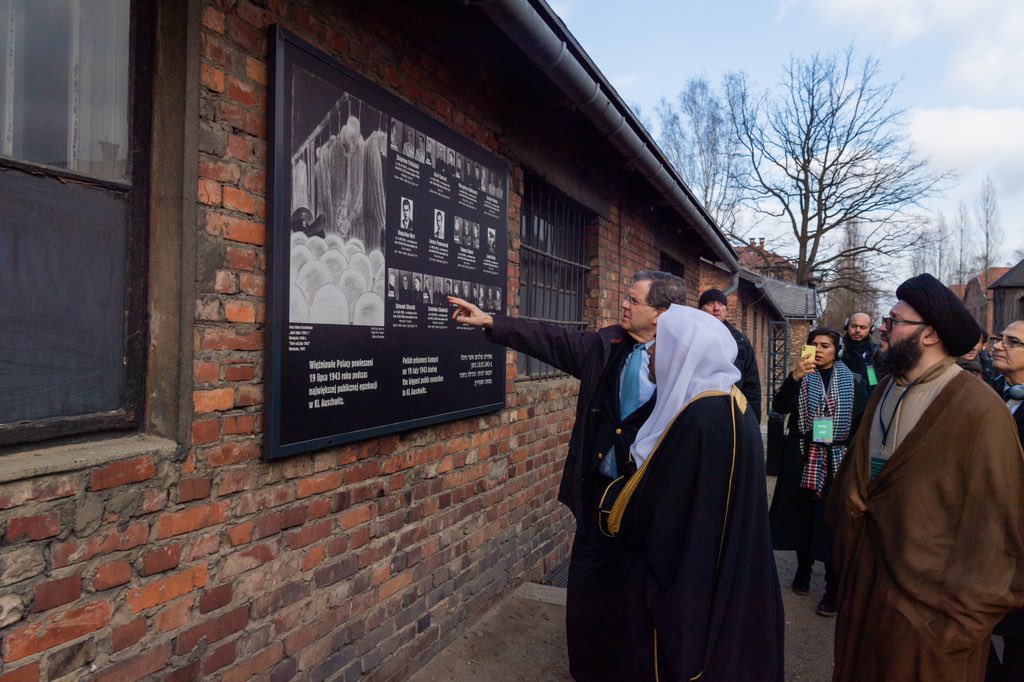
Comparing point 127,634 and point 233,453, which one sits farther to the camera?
point 233,453

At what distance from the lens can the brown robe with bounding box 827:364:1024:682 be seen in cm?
230

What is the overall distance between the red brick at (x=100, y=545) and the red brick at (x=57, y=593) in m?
0.04

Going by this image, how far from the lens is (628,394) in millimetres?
3033

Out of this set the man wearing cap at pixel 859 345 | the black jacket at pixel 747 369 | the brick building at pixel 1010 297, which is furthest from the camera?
the brick building at pixel 1010 297

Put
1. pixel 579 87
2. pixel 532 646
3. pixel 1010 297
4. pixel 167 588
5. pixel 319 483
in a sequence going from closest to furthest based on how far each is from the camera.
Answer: pixel 167 588
pixel 319 483
pixel 532 646
pixel 579 87
pixel 1010 297

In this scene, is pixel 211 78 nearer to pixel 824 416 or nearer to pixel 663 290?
pixel 663 290

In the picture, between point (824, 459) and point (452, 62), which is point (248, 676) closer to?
point (452, 62)

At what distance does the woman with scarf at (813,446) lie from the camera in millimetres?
4473

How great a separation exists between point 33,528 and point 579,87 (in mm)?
3256

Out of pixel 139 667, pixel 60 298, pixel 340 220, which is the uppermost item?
pixel 340 220

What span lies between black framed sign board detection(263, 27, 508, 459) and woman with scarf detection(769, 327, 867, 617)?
2.40 meters

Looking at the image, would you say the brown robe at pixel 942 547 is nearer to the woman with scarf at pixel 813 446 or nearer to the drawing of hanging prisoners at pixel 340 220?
the woman with scarf at pixel 813 446

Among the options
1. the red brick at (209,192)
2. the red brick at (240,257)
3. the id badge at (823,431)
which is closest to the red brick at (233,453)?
the red brick at (240,257)

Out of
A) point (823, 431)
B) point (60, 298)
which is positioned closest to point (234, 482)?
point (60, 298)
